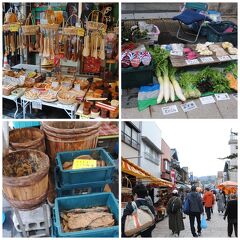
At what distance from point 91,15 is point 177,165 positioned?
1.68 meters

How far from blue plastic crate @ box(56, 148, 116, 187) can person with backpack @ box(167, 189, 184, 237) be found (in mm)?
659

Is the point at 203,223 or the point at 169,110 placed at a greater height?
the point at 169,110

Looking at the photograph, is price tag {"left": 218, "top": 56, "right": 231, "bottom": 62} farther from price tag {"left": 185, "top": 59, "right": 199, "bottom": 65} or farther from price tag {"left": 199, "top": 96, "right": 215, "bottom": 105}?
price tag {"left": 199, "top": 96, "right": 215, "bottom": 105}

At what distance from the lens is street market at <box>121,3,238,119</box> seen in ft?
11.6

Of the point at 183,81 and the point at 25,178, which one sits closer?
the point at 25,178

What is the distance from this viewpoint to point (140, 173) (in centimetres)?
330

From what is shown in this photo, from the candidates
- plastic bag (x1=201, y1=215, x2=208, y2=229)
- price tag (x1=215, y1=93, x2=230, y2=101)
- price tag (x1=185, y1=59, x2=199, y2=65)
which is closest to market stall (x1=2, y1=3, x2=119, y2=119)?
price tag (x1=185, y1=59, x2=199, y2=65)

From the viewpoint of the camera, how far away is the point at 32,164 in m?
3.08

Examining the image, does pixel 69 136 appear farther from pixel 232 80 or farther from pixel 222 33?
pixel 222 33

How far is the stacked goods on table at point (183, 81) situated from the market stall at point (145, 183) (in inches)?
24.5

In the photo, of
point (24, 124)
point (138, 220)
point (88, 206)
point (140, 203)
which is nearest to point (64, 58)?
point (24, 124)

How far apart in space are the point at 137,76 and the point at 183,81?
1.53 ft

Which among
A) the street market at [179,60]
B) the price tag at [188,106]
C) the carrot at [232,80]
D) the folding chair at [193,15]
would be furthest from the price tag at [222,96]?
the folding chair at [193,15]

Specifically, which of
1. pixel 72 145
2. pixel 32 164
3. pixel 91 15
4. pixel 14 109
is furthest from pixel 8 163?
pixel 91 15
